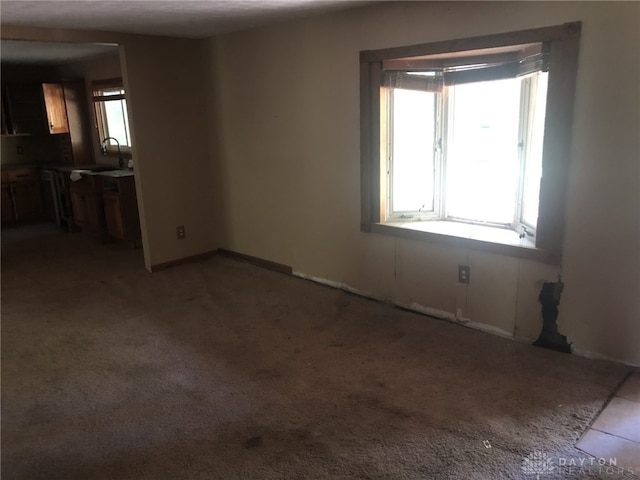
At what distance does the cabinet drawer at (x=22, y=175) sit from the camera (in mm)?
6660

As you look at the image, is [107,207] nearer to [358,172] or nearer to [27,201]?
[27,201]

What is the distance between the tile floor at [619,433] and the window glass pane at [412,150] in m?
1.77

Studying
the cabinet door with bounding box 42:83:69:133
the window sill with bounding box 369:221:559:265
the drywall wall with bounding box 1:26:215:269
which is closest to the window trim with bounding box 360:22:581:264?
the window sill with bounding box 369:221:559:265

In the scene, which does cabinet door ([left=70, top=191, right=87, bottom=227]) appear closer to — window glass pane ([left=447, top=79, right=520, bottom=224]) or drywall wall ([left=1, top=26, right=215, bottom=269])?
drywall wall ([left=1, top=26, right=215, bottom=269])

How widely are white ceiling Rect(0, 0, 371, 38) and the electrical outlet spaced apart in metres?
1.89

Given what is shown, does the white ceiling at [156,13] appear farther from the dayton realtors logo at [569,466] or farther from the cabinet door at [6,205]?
the cabinet door at [6,205]

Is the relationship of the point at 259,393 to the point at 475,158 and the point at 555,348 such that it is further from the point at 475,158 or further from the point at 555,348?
the point at 475,158

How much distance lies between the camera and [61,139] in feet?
23.1

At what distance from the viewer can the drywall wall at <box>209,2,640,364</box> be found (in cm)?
256

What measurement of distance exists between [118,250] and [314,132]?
2846mm

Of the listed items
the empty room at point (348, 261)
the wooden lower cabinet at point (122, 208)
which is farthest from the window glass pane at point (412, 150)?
the wooden lower cabinet at point (122, 208)

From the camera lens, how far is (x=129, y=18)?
139 inches

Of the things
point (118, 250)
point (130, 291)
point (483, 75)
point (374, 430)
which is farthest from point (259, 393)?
point (118, 250)

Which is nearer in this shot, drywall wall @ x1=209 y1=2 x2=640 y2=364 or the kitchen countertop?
drywall wall @ x1=209 y1=2 x2=640 y2=364
